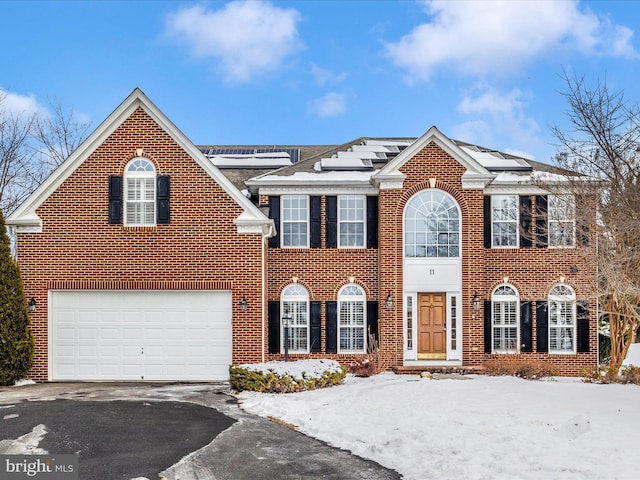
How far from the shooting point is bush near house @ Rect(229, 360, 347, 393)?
14.3m

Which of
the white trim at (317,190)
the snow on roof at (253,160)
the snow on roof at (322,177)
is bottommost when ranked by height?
the white trim at (317,190)

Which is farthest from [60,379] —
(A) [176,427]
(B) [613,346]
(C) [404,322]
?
(B) [613,346]

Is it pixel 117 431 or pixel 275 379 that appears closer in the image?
pixel 117 431

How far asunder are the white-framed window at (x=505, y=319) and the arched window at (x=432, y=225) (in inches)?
80.0

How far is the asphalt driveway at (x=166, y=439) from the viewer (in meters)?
8.45

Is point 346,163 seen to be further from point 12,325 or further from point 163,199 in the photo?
point 12,325

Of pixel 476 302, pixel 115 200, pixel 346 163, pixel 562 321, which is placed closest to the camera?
pixel 115 200

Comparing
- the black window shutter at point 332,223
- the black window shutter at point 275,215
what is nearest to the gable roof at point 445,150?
the black window shutter at point 332,223

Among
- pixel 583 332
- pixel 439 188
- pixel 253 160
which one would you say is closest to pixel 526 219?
pixel 439 188

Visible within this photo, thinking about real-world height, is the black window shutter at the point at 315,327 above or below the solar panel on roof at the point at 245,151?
below

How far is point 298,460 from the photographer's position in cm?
897

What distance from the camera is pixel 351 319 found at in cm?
1984

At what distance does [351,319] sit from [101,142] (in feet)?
28.6

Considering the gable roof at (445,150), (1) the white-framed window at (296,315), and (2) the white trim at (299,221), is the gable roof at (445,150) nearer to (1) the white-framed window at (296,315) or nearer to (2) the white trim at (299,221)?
(2) the white trim at (299,221)
